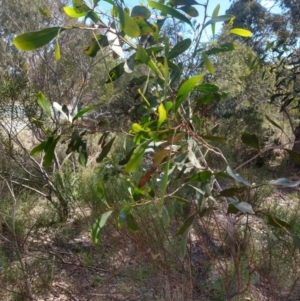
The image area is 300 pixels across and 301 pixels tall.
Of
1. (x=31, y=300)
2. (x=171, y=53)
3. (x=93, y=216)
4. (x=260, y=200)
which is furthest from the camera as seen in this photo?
(x=260, y=200)

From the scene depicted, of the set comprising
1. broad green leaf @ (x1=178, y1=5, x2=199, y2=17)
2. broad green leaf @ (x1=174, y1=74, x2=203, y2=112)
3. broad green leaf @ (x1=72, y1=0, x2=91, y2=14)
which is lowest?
broad green leaf @ (x1=174, y1=74, x2=203, y2=112)

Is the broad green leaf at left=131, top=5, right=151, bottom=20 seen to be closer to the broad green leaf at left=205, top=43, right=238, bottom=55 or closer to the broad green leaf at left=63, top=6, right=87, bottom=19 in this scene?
the broad green leaf at left=63, top=6, right=87, bottom=19

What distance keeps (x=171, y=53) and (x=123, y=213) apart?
0.57m

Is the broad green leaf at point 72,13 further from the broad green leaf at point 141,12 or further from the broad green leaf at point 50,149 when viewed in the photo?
the broad green leaf at point 50,149

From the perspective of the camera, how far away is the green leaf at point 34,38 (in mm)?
1121

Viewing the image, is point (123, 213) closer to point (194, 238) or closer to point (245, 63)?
point (194, 238)

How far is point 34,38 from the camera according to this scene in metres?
1.14

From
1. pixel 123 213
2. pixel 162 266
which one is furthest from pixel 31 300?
pixel 123 213

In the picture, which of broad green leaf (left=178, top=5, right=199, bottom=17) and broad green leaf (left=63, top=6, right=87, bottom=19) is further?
broad green leaf (left=178, top=5, right=199, bottom=17)

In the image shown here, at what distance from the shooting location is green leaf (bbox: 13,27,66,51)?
112 cm

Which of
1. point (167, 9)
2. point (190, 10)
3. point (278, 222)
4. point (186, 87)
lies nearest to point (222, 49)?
point (190, 10)

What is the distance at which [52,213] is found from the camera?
161 inches

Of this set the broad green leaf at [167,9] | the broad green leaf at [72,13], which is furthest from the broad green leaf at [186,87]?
the broad green leaf at [72,13]

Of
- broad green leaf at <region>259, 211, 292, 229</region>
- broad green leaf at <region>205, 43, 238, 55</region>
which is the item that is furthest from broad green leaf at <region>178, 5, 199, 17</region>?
broad green leaf at <region>259, 211, 292, 229</region>
